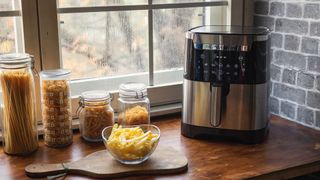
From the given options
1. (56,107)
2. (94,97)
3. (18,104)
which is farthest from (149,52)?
(18,104)

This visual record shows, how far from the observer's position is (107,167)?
4.46 feet

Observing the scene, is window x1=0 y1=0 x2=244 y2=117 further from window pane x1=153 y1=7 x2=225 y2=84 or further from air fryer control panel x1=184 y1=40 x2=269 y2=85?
air fryer control panel x1=184 y1=40 x2=269 y2=85

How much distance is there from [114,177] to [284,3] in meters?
0.96

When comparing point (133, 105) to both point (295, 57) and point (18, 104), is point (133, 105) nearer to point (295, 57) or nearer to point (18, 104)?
point (18, 104)

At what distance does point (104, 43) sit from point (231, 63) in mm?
499

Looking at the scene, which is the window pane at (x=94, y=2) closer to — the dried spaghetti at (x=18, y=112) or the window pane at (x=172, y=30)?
the window pane at (x=172, y=30)

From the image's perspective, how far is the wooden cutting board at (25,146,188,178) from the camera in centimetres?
132

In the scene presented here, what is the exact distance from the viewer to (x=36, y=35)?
159 cm

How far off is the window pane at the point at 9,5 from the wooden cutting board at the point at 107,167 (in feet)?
1.75

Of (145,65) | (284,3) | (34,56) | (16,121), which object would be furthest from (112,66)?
(284,3)

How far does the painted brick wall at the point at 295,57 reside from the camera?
1.69 meters

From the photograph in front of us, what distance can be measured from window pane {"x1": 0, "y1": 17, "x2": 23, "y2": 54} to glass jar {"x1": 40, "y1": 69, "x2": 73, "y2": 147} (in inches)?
6.2

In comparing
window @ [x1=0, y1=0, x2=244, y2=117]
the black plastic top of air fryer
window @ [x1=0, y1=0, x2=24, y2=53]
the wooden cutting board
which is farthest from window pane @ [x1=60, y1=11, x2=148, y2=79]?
the wooden cutting board

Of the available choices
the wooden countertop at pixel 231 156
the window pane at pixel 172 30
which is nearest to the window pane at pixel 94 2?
the window pane at pixel 172 30
